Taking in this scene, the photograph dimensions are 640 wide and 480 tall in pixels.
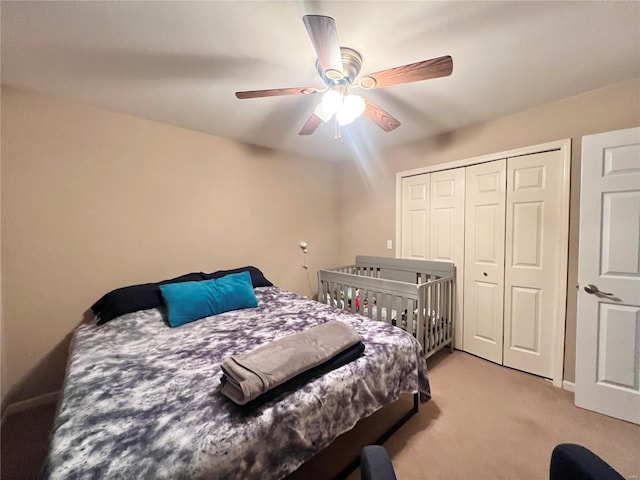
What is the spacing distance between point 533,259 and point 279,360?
2419mm

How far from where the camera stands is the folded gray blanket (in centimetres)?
102

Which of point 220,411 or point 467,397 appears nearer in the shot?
point 220,411

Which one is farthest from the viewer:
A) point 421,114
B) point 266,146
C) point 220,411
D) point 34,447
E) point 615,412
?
point 266,146

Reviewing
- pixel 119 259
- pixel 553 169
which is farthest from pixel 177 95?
pixel 553 169

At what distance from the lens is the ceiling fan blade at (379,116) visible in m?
1.69

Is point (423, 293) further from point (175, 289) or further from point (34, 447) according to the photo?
point (34, 447)

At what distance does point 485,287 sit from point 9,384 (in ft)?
13.3

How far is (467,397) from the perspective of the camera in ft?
6.55

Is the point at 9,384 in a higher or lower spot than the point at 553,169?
lower

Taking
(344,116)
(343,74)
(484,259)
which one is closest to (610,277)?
(484,259)

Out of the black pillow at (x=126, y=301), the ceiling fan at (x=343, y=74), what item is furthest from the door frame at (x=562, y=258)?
the black pillow at (x=126, y=301)

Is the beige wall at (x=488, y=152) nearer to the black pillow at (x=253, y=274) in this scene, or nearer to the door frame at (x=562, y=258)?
the door frame at (x=562, y=258)

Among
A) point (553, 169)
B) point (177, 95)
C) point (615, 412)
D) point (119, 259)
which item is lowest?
point (615, 412)

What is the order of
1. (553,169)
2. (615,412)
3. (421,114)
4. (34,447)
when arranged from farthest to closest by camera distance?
(421,114) → (553,169) → (615,412) → (34,447)
